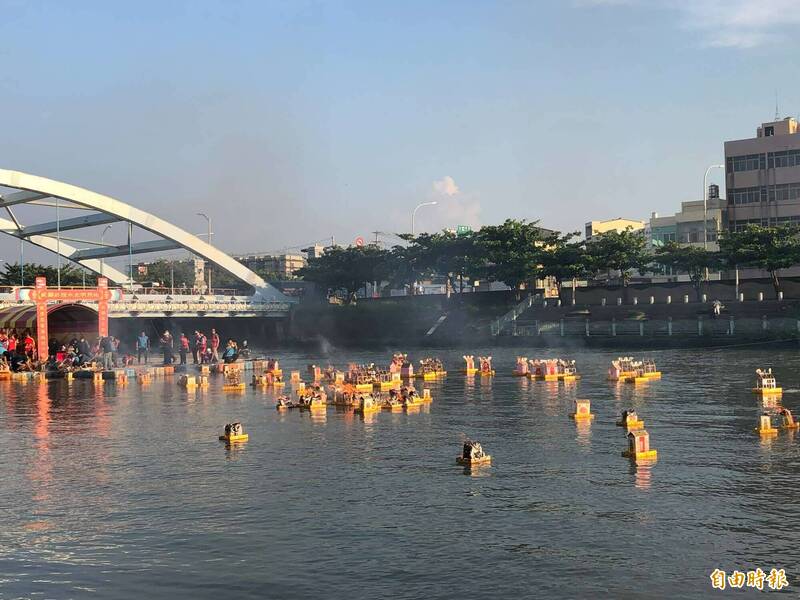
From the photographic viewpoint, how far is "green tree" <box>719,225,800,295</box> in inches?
Answer: 3354

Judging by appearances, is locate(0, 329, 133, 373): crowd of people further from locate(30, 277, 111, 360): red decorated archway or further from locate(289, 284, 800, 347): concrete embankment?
locate(289, 284, 800, 347): concrete embankment

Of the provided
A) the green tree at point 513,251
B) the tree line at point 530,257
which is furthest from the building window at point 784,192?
the green tree at point 513,251

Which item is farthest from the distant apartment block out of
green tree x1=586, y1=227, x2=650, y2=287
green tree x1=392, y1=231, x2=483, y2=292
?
green tree x1=392, y1=231, x2=483, y2=292

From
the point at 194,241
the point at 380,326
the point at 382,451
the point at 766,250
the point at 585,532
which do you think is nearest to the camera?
the point at 585,532

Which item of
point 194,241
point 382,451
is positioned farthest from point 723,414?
point 194,241

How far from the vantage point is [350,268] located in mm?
122812

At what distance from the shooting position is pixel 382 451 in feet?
79.4

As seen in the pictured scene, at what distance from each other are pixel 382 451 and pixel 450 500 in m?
6.00

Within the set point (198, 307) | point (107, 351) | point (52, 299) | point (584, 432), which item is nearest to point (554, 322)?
point (198, 307)

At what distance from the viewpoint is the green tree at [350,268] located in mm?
121312

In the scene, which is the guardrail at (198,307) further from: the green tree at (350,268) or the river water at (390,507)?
the river water at (390,507)

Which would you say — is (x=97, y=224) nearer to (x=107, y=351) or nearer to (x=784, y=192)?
(x=107, y=351)

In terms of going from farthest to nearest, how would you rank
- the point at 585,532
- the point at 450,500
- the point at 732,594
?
the point at 450,500 → the point at 585,532 → the point at 732,594

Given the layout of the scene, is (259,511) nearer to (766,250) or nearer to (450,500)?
(450,500)
